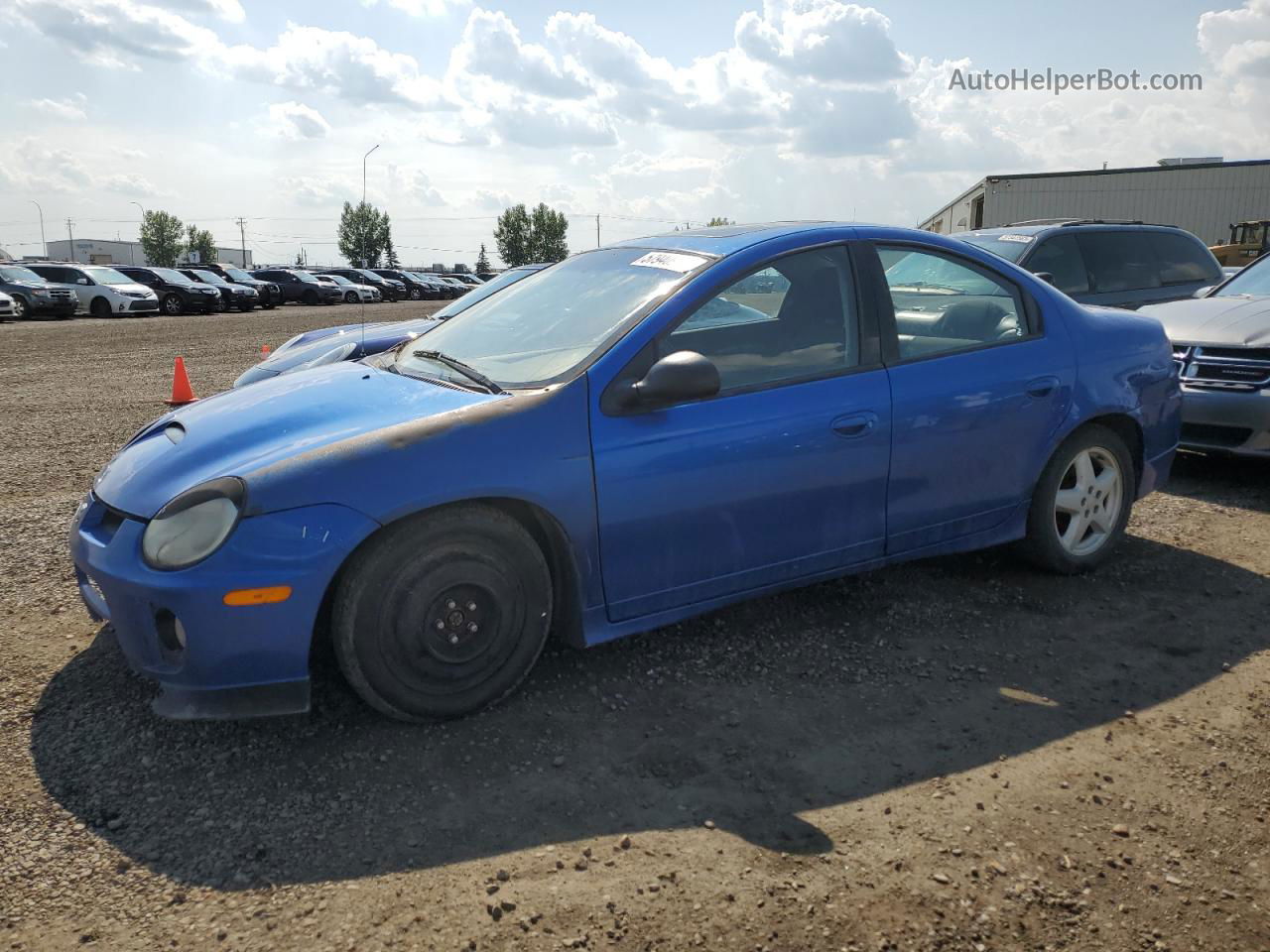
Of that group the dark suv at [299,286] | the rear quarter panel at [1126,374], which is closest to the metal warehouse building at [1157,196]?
the dark suv at [299,286]

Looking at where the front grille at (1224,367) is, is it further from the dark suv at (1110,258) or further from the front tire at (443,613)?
the front tire at (443,613)

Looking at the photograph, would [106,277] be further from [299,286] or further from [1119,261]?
[1119,261]

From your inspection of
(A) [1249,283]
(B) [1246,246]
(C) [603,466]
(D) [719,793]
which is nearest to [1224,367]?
(A) [1249,283]

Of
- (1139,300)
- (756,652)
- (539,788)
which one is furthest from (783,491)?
(1139,300)

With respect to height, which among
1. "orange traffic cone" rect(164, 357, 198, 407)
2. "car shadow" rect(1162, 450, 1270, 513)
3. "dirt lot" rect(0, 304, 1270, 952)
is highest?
"orange traffic cone" rect(164, 357, 198, 407)

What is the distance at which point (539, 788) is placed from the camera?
9.33 ft

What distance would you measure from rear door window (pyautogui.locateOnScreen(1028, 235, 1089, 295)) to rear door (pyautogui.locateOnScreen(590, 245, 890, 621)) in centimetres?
512

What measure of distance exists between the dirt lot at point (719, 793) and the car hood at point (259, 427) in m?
0.77

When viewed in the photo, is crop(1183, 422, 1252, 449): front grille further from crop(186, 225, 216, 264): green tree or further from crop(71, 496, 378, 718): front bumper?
crop(186, 225, 216, 264): green tree

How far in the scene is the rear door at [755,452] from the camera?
3273 mm

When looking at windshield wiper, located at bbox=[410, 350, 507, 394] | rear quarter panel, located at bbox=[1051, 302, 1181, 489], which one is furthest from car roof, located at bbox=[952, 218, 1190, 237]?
windshield wiper, located at bbox=[410, 350, 507, 394]

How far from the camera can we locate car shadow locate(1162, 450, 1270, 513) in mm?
5934

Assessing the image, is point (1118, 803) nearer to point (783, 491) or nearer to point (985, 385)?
point (783, 491)

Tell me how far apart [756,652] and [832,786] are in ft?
3.00
